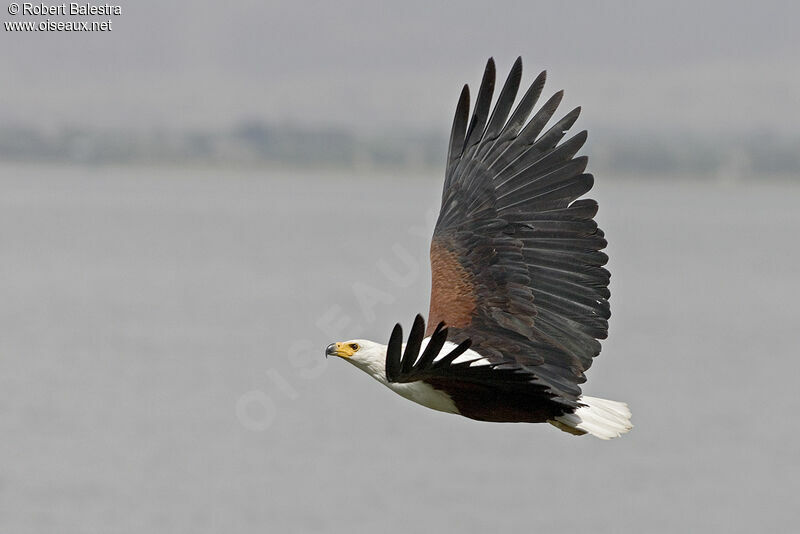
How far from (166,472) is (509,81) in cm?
1702

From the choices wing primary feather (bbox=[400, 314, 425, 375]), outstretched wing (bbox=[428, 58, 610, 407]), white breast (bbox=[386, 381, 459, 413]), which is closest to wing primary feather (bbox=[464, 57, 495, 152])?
outstretched wing (bbox=[428, 58, 610, 407])

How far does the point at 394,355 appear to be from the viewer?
749 cm

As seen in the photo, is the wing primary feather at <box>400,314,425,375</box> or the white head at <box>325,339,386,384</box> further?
the white head at <box>325,339,386,384</box>

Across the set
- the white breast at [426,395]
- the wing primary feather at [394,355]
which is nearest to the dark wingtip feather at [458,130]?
the white breast at [426,395]

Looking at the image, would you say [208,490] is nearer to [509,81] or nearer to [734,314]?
[509,81]

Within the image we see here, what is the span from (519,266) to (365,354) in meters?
1.39

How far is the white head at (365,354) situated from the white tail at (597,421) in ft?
4.23

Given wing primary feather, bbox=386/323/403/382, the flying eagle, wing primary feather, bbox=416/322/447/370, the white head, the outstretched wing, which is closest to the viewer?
wing primary feather, bbox=386/323/403/382

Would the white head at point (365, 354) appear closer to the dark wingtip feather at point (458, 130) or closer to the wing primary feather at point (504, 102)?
the dark wingtip feather at point (458, 130)

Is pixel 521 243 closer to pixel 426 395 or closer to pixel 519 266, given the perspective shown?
pixel 519 266

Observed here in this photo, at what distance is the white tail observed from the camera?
905 centimetres

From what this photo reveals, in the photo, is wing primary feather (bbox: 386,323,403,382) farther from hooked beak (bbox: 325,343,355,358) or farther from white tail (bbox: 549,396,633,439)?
white tail (bbox: 549,396,633,439)

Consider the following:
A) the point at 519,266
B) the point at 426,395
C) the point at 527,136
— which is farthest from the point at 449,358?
the point at 527,136

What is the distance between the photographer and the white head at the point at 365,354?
29.2 ft
